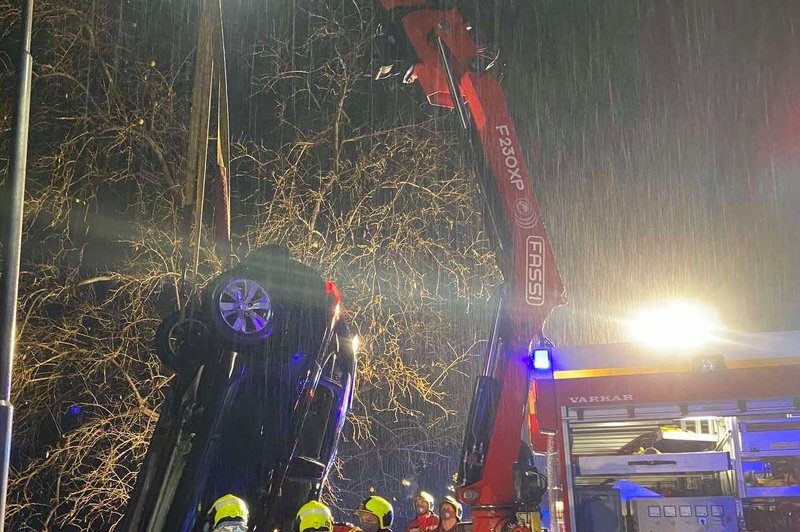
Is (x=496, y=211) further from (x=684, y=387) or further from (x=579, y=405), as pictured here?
(x=684, y=387)

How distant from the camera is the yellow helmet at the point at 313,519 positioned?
4.61 meters

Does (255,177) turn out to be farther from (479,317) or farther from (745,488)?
(745,488)

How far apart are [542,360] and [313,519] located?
2.01 meters

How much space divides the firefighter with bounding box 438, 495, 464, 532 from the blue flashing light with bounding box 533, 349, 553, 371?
1.54 m

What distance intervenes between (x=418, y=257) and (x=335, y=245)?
51.9 inches

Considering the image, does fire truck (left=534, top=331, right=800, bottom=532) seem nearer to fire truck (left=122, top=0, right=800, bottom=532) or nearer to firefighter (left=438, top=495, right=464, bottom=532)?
fire truck (left=122, top=0, right=800, bottom=532)

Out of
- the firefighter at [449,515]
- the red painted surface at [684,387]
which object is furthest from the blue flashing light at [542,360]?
the firefighter at [449,515]

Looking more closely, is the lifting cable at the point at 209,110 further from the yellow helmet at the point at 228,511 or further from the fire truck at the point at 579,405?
the yellow helmet at the point at 228,511

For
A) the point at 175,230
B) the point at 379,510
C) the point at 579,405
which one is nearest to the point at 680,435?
the point at 579,405

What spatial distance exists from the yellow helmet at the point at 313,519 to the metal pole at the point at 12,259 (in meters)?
1.99

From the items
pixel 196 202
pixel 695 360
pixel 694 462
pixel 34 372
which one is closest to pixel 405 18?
pixel 196 202

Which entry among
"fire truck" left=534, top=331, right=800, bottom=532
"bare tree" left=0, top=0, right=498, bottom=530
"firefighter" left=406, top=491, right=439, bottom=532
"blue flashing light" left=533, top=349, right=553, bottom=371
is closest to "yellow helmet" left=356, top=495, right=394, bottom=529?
"firefighter" left=406, top=491, right=439, bottom=532

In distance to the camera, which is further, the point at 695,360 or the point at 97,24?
the point at 97,24

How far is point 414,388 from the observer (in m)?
12.0
